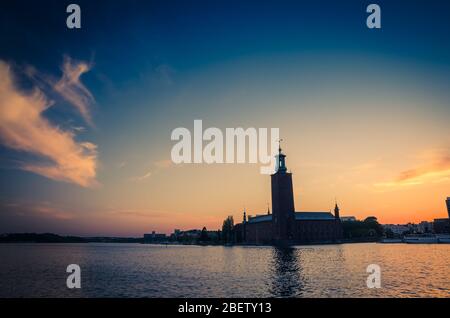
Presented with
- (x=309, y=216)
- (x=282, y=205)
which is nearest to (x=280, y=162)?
(x=282, y=205)

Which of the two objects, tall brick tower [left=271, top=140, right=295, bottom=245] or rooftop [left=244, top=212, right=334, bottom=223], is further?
rooftop [left=244, top=212, right=334, bottom=223]

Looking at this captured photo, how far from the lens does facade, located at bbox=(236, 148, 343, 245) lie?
429 ft

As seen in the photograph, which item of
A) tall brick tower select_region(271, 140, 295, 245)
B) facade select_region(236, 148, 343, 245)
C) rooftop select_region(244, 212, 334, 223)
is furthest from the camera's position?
rooftop select_region(244, 212, 334, 223)

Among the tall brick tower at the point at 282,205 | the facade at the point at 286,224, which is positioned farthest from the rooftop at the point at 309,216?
the tall brick tower at the point at 282,205

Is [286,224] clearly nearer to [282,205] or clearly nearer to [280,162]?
[282,205]

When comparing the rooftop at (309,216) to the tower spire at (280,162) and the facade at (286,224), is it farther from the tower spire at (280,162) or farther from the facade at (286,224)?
the tower spire at (280,162)

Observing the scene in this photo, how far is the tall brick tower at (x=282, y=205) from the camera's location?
130000 mm

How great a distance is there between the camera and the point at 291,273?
36.8 metres

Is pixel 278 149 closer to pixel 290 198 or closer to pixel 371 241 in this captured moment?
pixel 290 198

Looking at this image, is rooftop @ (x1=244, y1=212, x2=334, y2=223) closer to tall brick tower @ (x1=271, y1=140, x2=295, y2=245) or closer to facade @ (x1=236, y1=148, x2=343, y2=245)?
facade @ (x1=236, y1=148, x2=343, y2=245)

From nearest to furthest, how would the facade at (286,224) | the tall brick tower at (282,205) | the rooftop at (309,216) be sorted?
the tall brick tower at (282,205) → the facade at (286,224) → the rooftop at (309,216)

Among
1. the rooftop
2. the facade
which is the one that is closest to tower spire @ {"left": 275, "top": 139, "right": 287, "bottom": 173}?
the facade

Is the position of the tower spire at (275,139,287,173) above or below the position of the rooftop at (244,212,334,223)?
above
